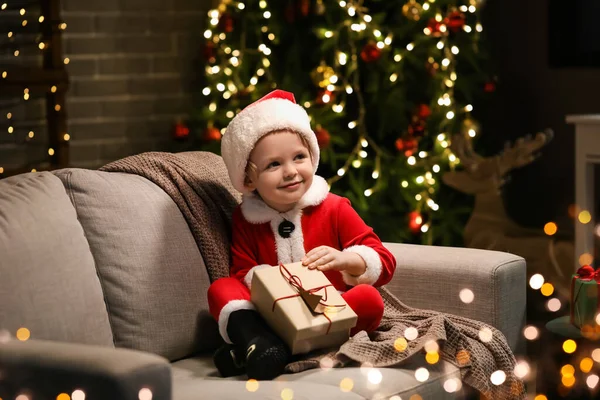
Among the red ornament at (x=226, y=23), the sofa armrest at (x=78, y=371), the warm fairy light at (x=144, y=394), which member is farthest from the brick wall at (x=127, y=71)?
the warm fairy light at (x=144, y=394)

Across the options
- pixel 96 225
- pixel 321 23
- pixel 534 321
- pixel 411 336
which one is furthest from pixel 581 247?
pixel 96 225

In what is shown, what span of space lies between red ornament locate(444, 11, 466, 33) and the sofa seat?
7.81 feet

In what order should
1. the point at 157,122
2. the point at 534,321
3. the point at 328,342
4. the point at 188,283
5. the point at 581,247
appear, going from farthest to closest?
the point at 157,122 → the point at 534,321 → the point at 581,247 → the point at 188,283 → the point at 328,342

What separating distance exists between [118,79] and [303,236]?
2.18 m

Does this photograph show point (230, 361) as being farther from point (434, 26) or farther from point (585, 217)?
point (434, 26)

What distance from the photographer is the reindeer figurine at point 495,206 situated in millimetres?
4324

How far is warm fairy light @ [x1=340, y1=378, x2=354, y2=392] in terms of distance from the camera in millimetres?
2184

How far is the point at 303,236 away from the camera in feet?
8.51

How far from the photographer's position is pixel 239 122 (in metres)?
2.56

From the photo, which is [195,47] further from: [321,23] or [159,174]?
[159,174]

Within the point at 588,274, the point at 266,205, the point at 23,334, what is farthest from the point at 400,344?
the point at 23,334

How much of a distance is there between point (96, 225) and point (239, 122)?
432 millimetres

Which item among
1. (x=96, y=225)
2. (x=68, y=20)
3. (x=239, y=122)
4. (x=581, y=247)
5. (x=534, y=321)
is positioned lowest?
(x=534, y=321)

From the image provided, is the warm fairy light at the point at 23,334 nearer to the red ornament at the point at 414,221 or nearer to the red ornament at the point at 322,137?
the red ornament at the point at 322,137
